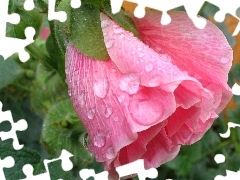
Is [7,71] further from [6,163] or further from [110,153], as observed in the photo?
[110,153]

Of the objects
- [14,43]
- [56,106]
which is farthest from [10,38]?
[56,106]

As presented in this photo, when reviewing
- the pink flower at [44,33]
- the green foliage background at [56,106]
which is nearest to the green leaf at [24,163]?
the green foliage background at [56,106]

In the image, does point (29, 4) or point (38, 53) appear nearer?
point (29, 4)

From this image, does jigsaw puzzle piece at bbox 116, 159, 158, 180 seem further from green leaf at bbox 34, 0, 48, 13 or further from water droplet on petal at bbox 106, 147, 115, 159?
green leaf at bbox 34, 0, 48, 13

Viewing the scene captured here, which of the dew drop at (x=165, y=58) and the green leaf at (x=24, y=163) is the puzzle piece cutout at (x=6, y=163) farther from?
the dew drop at (x=165, y=58)

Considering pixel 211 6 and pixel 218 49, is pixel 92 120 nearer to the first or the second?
pixel 218 49

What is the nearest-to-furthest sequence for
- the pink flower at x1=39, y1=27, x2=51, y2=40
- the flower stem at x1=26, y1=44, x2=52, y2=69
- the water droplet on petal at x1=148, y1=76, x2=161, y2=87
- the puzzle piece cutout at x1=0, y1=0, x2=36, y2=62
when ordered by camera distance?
the water droplet on petal at x1=148, y1=76, x2=161, y2=87 < the puzzle piece cutout at x1=0, y1=0, x2=36, y2=62 < the flower stem at x1=26, y1=44, x2=52, y2=69 < the pink flower at x1=39, y1=27, x2=51, y2=40

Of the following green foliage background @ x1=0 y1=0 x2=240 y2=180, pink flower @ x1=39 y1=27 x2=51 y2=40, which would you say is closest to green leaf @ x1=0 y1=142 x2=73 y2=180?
green foliage background @ x1=0 y1=0 x2=240 y2=180
